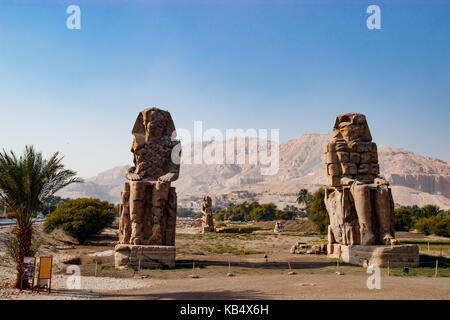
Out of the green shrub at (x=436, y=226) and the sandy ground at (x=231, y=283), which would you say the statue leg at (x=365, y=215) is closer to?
the sandy ground at (x=231, y=283)

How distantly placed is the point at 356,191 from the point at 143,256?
Answer: 23.8ft

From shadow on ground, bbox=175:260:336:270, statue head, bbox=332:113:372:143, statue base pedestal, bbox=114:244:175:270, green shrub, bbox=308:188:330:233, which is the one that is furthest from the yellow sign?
green shrub, bbox=308:188:330:233

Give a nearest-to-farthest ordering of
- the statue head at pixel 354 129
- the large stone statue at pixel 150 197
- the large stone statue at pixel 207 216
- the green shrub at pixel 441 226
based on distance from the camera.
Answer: the large stone statue at pixel 150 197 → the statue head at pixel 354 129 → the green shrub at pixel 441 226 → the large stone statue at pixel 207 216

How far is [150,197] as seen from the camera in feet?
42.9

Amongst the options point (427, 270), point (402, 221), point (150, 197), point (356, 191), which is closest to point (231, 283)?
point (150, 197)

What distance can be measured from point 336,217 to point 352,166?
1.95 meters

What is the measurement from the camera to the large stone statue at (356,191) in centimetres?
1308

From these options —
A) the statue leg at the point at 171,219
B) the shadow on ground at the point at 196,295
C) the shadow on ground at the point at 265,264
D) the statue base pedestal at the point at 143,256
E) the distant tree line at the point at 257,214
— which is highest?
the statue leg at the point at 171,219

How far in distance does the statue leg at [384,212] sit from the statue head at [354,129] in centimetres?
239

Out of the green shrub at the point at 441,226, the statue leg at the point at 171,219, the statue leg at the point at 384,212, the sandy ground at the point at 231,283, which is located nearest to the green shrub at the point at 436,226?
the green shrub at the point at 441,226

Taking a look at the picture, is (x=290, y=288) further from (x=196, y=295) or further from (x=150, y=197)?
(x=150, y=197)

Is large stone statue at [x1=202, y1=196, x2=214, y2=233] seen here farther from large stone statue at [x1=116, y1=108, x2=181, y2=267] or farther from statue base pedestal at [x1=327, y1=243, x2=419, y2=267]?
statue base pedestal at [x1=327, y1=243, x2=419, y2=267]
